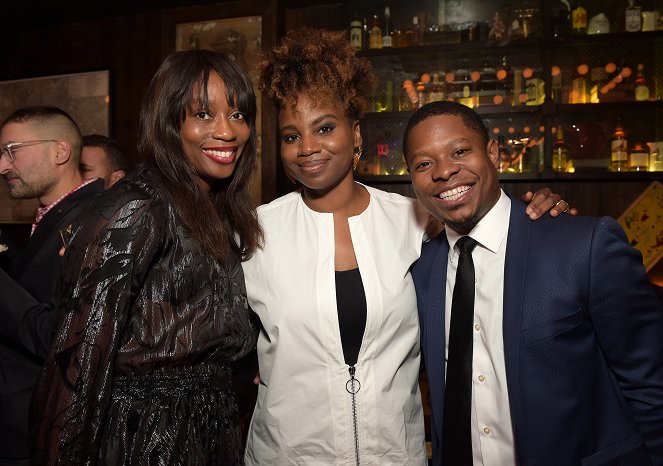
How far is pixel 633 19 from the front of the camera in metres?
3.58

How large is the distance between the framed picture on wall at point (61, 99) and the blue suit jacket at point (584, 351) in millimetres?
4023

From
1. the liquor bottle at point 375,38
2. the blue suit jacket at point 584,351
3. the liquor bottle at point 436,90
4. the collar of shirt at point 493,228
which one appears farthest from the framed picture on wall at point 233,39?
the blue suit jacket at point 584,351

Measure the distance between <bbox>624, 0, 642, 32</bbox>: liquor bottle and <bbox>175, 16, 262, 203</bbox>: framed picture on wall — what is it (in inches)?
101

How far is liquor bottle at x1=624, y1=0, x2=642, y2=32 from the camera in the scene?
3.57m

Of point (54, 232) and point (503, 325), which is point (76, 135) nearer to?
point (54, 232)

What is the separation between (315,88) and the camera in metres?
1.85

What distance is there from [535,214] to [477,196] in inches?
6.8

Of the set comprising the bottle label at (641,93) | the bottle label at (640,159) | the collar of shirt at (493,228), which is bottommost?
the collar of shirt at (493,228)

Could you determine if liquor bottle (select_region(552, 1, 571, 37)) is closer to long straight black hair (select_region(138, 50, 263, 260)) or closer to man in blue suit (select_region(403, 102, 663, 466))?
man in blue suit (select_region(403, 102, 663, 466))

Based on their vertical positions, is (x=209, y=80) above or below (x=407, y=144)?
above

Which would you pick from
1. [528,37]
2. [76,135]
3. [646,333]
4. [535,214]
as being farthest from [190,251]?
[528,37]

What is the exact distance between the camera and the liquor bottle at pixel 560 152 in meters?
3.77

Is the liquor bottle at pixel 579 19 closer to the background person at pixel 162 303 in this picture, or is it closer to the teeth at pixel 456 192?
the teeth at pixel 456 192

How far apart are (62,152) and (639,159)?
3556 mm
